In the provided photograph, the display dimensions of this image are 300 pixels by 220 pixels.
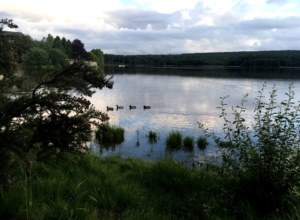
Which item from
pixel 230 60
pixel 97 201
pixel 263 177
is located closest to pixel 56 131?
pixel 97 201

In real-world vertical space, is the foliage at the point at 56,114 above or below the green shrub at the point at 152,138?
above

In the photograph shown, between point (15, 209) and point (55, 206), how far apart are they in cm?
44

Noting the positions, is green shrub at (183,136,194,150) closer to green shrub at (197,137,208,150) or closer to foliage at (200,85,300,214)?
green shrub at (197,137,208,150)

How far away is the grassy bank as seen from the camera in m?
4.34

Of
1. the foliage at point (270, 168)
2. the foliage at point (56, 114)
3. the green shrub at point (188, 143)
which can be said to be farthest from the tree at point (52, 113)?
the green shrub at point (188, 143)

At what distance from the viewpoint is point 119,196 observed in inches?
209

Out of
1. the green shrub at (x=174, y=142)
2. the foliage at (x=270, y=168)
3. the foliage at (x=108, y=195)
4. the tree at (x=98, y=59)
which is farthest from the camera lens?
the green shrub at (x=174, y=142)

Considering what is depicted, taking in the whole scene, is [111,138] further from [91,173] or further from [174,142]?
[91,173]

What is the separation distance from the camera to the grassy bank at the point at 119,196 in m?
4.34

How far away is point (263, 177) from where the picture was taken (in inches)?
221

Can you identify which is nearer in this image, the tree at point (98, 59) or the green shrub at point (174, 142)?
the tree at point (98, 59)

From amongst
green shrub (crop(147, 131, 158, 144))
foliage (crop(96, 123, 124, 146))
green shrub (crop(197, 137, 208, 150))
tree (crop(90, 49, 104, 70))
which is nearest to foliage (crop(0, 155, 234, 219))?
tree (crop(90, 49, 104, 70))

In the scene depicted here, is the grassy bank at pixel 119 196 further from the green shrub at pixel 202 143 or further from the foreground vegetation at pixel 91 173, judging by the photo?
the green shrub at pixel 202 143

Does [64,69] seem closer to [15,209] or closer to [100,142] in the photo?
[15,209]
